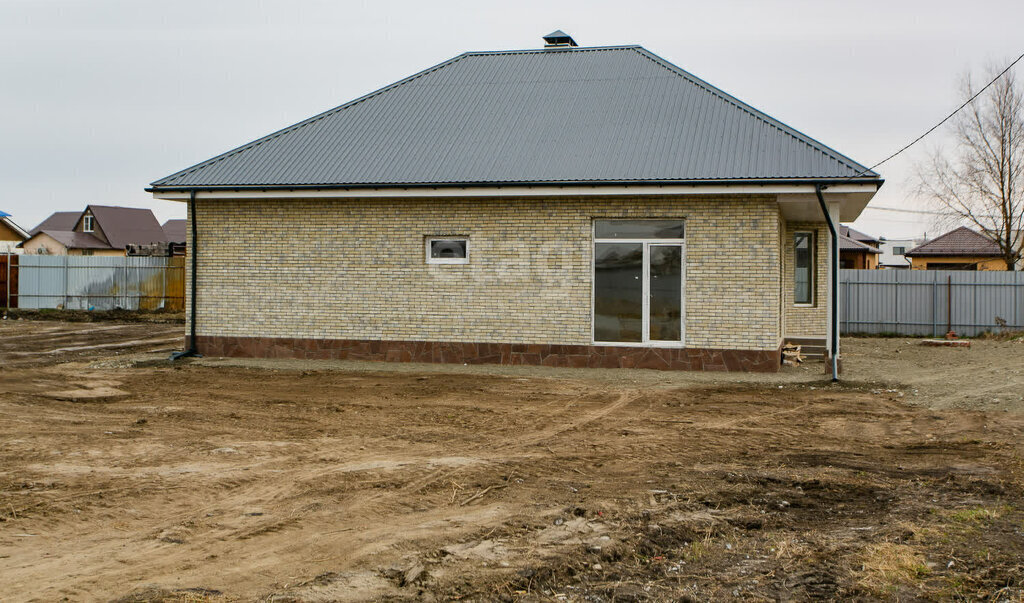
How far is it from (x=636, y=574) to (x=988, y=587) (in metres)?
1.85

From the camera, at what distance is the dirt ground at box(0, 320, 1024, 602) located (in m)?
4.79

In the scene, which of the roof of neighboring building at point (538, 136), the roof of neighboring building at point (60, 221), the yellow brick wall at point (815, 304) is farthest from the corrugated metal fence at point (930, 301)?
the roof of neighboring building at point (60, 221)

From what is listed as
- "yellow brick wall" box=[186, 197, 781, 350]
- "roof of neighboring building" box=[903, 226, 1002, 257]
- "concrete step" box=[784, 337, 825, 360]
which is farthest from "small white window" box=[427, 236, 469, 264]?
"roof of neighboring building" box=[903, 226, 1002, 257]

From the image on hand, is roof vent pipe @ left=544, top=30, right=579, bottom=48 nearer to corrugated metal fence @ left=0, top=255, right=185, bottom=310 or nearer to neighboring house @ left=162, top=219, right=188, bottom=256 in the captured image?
corrugated metal fence @ left=0, top=255, right=185, bottom=310

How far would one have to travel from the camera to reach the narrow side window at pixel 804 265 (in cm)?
1875

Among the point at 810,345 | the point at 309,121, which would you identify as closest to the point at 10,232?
the point at 309,121

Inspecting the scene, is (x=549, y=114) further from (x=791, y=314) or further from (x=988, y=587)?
(x=988, y=587)

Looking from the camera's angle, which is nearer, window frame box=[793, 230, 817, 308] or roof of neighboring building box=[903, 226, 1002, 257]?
window frame box=[793, 230, 817, 308]

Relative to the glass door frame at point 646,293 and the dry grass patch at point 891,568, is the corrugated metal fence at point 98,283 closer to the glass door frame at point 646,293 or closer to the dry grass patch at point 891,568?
the glass door frame at point 646,293

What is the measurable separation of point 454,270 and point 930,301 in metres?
16.3

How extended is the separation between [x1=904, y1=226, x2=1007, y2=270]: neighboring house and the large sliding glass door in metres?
36.5

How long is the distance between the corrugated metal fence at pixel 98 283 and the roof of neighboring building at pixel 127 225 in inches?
1193

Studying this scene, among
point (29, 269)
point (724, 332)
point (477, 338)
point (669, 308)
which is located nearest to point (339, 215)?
point (477, 338)

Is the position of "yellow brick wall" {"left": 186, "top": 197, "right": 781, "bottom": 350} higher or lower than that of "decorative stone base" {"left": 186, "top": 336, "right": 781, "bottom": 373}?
higher
